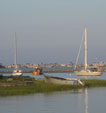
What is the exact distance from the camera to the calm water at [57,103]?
39.2 m

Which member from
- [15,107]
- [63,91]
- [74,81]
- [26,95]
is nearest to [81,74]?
[74,81]

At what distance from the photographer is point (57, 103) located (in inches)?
1746

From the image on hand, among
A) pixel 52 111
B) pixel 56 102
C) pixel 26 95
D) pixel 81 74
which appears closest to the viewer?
pixel 52 111

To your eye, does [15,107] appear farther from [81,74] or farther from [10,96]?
[81,74]

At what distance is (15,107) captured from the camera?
4134cm

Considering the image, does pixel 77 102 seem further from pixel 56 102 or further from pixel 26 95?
pixel 26 95

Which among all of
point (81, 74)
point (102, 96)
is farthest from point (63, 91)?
point (81, 74)

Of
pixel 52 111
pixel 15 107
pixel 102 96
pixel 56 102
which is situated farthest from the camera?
pixel 102 96

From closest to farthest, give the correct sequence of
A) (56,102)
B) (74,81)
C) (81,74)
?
(56,102)
(74,81)
(81,74)

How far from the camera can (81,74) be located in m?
110

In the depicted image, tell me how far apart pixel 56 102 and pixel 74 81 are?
16792 mm

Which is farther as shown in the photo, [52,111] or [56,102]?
[56,102]

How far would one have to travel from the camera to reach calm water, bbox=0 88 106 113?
129 ft

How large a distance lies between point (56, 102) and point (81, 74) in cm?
6506
